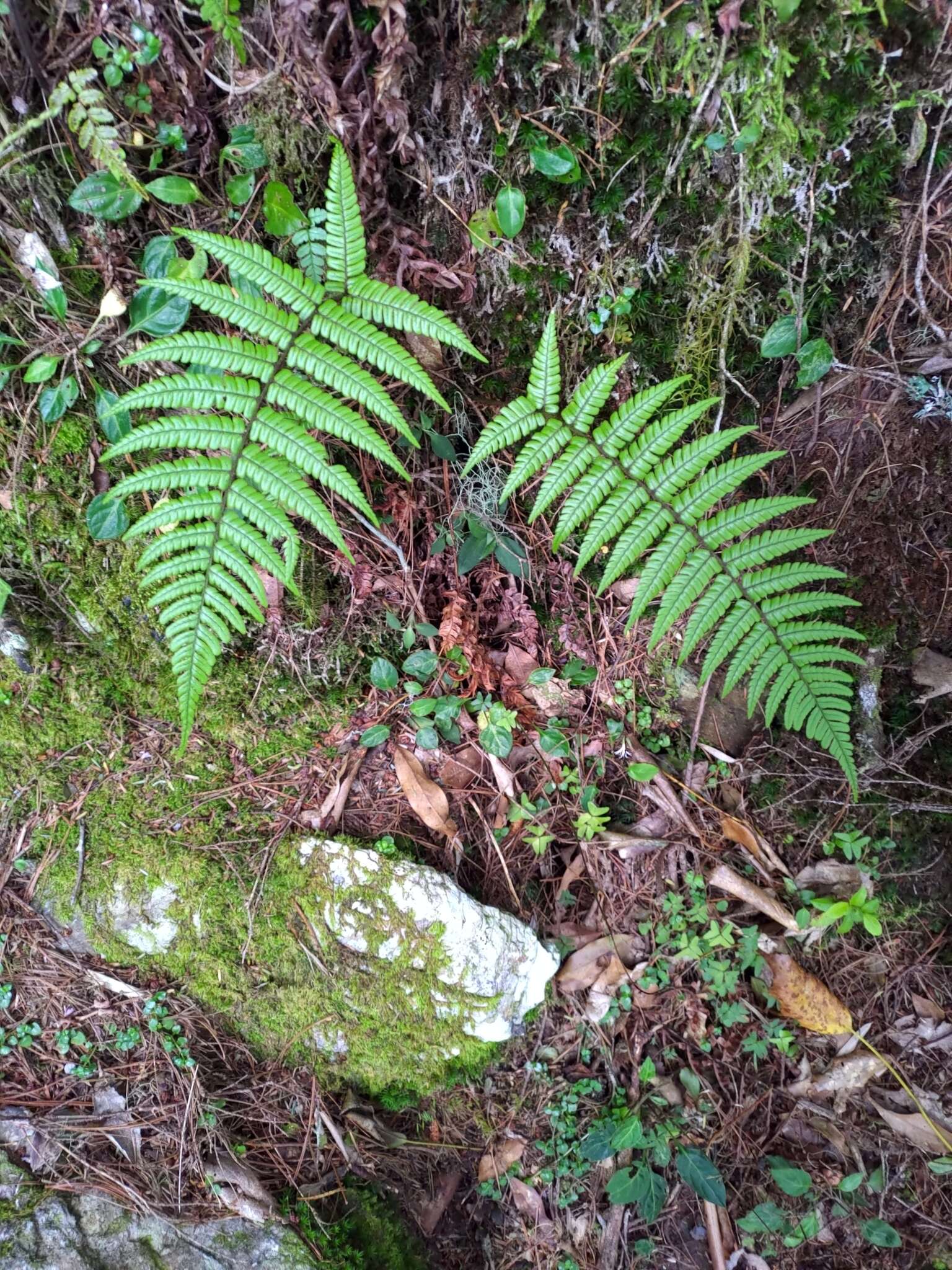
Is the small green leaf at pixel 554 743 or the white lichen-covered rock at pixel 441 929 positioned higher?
the small green leaf at pixel 554 743

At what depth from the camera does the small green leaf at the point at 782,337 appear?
2.61 meters

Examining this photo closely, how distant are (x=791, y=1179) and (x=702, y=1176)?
39 centimetres

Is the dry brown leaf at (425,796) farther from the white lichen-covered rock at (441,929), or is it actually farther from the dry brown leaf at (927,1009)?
the dry brown leaf at (927,1009)

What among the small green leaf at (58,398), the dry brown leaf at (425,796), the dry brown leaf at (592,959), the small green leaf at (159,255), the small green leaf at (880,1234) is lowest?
the small green leaf at (880,1234)

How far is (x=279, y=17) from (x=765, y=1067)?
433cm

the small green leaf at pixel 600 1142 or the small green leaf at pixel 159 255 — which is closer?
the small green leaf at pixel 159 255

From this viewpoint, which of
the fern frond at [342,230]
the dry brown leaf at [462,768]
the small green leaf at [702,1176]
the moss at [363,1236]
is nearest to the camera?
the fern frond at [342,230]

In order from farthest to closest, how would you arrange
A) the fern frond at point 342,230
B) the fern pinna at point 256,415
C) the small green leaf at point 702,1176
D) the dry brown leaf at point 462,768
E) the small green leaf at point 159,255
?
the dry brown leaf at point 462,768 → the small green leaf at point 702,1176 → the small green leaf at point 159,255 → the fern pinna at point 256,415 → the fern frond at point 342,230

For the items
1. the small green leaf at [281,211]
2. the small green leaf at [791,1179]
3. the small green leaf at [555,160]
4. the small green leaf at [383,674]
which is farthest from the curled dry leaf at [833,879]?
the small green leaf at [281,211]

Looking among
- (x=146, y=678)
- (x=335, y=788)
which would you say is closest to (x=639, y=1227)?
(x=335, y=788)

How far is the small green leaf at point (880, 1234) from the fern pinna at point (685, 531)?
2.01 meters

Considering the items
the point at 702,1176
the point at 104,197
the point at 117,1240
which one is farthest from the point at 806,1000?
the point at 104,197

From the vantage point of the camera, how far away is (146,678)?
9.66 feet

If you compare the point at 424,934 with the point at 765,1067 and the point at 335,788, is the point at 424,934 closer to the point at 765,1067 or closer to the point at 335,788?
the point at 335,788
